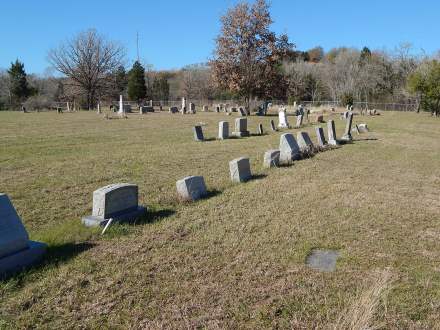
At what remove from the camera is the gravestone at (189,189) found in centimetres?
707

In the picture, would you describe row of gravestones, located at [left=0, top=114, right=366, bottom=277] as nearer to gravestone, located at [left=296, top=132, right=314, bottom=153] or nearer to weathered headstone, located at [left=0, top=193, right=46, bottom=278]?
weathered headstone, located at [left=0, top=193, right=46, bottom=278]

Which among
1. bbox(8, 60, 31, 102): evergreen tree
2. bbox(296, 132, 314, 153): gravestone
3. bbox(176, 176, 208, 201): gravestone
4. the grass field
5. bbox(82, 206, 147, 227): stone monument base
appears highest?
bbox(8, 60, 31, 102): evergreen tree

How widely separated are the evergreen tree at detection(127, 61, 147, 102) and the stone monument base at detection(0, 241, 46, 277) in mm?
58676

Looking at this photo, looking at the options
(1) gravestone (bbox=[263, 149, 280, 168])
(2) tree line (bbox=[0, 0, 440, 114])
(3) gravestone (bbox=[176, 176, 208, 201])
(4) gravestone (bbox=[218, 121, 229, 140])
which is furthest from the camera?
(2) tree line (bbox=[0, 0, 440, 114])

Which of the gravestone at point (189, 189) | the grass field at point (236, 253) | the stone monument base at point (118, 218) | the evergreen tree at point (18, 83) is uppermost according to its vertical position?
the evergreen tree at point (18, 83)

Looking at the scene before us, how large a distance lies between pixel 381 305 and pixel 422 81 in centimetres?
3834

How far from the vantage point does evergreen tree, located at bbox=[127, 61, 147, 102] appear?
200 feet

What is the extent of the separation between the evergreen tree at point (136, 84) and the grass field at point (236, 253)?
174 ft

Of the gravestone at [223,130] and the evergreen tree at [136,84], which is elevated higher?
the evergreen tree at [136,84]

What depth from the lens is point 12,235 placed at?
435 centimetres

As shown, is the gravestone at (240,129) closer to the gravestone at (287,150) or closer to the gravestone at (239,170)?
the gravestone at (287,150)

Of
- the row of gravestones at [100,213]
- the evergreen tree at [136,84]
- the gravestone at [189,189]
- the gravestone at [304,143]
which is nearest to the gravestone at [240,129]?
the gravestone at [304,143]

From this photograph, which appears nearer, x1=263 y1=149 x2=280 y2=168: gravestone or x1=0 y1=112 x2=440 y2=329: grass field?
x1=0 y1=112 x2=440 y2=329: grass field

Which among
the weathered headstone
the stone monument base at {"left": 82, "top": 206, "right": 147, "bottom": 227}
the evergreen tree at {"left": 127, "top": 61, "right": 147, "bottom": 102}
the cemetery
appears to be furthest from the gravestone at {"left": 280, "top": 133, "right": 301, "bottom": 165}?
the evergreen tree at {"left": 127, "top": 61, "right": 147, "bottom": 102}
